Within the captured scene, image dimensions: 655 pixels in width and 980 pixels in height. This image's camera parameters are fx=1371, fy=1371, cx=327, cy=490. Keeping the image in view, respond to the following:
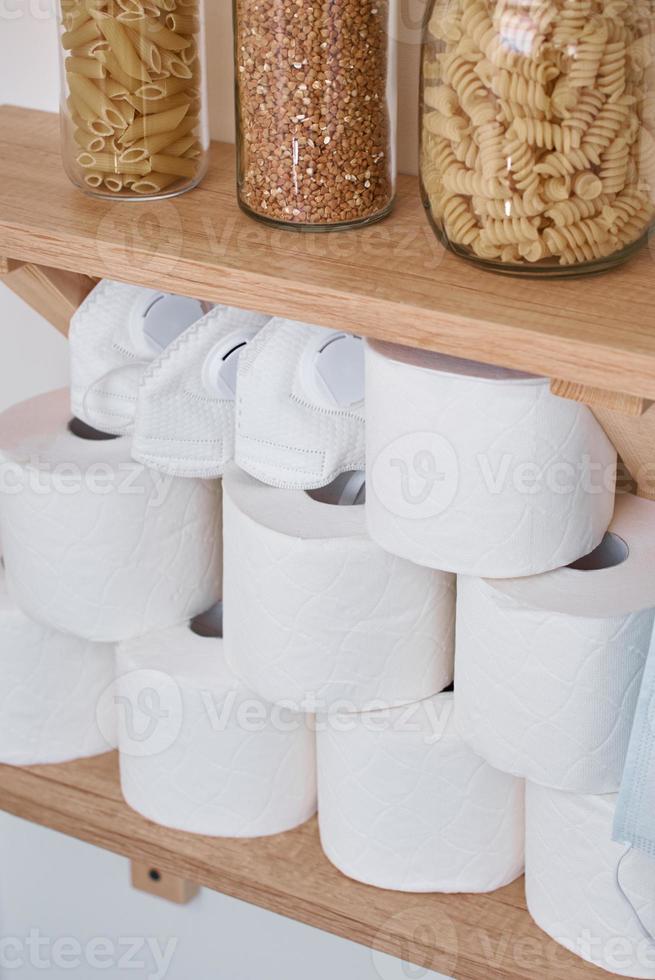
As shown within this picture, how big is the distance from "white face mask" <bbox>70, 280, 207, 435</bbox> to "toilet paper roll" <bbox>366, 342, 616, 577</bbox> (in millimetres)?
164

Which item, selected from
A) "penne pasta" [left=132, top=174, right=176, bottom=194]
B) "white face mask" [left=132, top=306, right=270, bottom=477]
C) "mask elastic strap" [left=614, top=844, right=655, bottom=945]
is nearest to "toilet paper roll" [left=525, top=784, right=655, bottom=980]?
"mask elastic strap" [left=614, top=844, right=655, bottom=945]

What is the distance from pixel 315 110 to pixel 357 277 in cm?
7

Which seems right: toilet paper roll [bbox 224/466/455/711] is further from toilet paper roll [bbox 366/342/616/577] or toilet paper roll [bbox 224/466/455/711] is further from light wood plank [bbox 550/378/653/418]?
light wood plank [bbox 550/378/653/418]

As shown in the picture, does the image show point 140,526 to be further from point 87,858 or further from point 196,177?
point 87,858

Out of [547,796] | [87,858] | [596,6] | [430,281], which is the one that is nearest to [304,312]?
[430,281]

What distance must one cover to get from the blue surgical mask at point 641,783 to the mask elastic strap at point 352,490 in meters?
0.21

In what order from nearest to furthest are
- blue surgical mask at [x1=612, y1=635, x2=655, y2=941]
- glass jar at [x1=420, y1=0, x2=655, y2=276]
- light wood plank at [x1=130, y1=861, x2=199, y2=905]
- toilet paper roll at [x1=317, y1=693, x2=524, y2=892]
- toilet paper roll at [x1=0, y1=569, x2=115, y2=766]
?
glass jar at [x1=420, y1=0, x2=655, y2=276] → blue surgical mask at [x1=612, y1=635, x2=655, y2=941] → toilet paper roll at [x1=317, y1=693, x2=524, y2=892] → toilet paper roll at [x1=0, y1=569, x2=115, y2=766] → light wood plank at [x1=130, y1=861, x2=199, y2=905]

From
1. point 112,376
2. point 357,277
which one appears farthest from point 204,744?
point 357,277

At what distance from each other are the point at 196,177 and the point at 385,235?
0.37 feet

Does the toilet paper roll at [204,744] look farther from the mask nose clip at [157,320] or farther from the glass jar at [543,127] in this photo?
the glass jar at [543,127]

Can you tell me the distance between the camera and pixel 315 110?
0.58m

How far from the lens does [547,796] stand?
2.26 feet

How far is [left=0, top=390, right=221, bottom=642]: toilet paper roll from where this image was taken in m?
0.73

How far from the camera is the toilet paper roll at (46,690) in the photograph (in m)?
0.81
